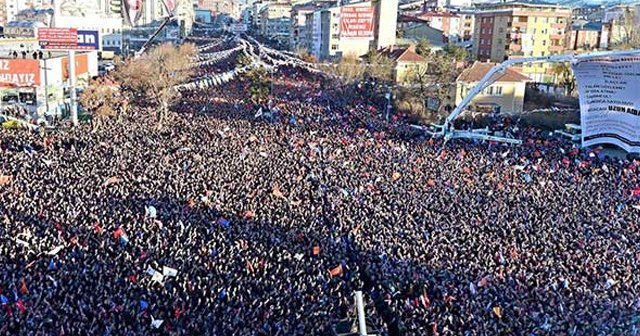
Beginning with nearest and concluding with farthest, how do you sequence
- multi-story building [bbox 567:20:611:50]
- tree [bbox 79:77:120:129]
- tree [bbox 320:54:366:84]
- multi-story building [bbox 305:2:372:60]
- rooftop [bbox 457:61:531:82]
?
tree [bbox 79:77:120:129] < rooftop [bbox 457:61:531:82] < tree [bbox 320:54:366:84] < multi-story building [bbox 567:20:611:50] < multi-story building [bbox 305:2:372:60]

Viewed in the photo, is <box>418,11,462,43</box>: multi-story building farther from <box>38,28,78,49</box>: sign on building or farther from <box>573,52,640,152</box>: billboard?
<box>38,28,78,49</box>: sign on building

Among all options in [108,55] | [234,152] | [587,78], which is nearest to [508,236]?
[234,152]

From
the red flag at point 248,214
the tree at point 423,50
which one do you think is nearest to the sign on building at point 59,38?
the red flag at point 248,214

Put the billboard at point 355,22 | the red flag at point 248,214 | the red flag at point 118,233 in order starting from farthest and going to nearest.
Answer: the billboard at point 355,22
the red flag at point 248,214
the red flag at point 118,233

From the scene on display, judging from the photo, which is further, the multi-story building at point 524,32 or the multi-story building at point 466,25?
the multi-story building at point 466,25

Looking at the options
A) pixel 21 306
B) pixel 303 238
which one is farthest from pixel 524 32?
pixel 21 306

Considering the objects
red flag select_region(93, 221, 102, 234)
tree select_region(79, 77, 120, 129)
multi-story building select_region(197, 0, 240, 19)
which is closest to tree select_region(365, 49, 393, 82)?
tree select_region(79, 77, 120, 129)

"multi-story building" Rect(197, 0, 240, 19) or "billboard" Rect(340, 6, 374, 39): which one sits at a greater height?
"multi-story building" Rect(197, 0, 240, 19)

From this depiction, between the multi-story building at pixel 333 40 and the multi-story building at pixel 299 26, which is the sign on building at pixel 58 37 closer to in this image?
the multi-story building at pixel 333 40
